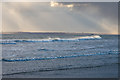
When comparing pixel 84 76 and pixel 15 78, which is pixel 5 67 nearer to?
pixel 15 78

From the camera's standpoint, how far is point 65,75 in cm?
1157

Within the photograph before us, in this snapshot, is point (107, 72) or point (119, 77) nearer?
point (119, 77)

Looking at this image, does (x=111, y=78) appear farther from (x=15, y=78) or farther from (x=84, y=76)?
(x=15, y=78)

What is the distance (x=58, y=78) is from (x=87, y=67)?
351 centimetres

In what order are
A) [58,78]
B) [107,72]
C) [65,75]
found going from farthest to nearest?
1. [107,72]
2. [65,75]
3. [58,78]

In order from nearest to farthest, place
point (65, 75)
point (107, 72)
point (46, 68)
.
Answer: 1. point (65, 75)
2. point (107, 72)
3. point (46, 68)

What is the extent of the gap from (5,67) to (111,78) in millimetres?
5789

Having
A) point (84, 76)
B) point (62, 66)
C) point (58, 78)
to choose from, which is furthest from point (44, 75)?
point (62, 66)

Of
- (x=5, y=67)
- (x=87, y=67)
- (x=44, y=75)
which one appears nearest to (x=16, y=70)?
(x=5, y=67)

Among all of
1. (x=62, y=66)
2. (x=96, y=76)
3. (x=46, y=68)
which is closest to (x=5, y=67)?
(x=46, y=68)

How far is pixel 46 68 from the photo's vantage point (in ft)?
44.4

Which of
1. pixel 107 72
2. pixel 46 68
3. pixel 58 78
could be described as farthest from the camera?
pixel 46 68

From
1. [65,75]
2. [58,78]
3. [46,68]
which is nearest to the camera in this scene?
[58,78]

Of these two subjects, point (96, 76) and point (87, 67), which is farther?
point (87, 67)
